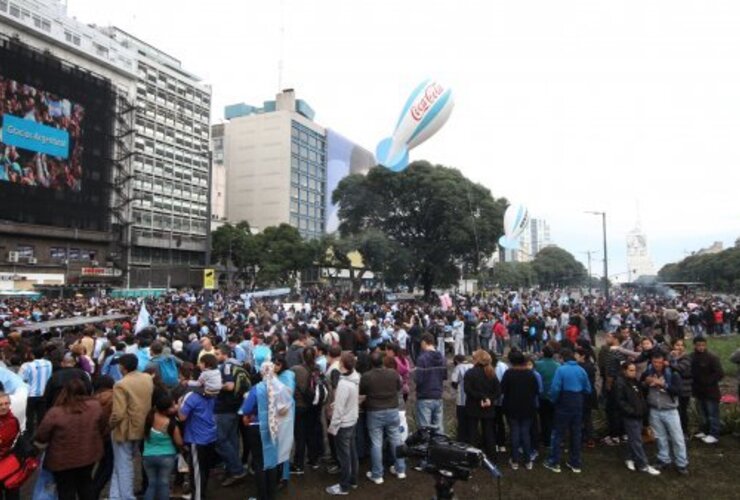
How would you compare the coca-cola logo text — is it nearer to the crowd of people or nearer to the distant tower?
the crowd of people

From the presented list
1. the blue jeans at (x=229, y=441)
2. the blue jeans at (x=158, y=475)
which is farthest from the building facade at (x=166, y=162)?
the blue jeans at (x=158, y=475)

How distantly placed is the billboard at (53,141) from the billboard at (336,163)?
4385cm

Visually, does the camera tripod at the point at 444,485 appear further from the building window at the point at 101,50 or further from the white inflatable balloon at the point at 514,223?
the building window at the point at 101,50

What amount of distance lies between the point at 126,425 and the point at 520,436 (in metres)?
5.16

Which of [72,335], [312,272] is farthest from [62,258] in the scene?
[72,335]

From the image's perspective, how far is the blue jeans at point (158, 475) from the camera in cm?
502

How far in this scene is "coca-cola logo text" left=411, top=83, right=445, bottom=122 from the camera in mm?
25469

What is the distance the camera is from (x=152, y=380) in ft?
17.6

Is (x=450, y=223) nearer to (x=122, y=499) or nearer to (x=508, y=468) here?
(x=508, y=468)

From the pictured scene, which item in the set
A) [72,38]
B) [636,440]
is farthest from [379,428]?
[72,38]

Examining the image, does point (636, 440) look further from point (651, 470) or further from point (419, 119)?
point (419, 119)

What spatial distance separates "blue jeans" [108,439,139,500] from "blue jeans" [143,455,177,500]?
0.27 m

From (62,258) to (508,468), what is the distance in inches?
2222

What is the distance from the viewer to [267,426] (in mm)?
5543
